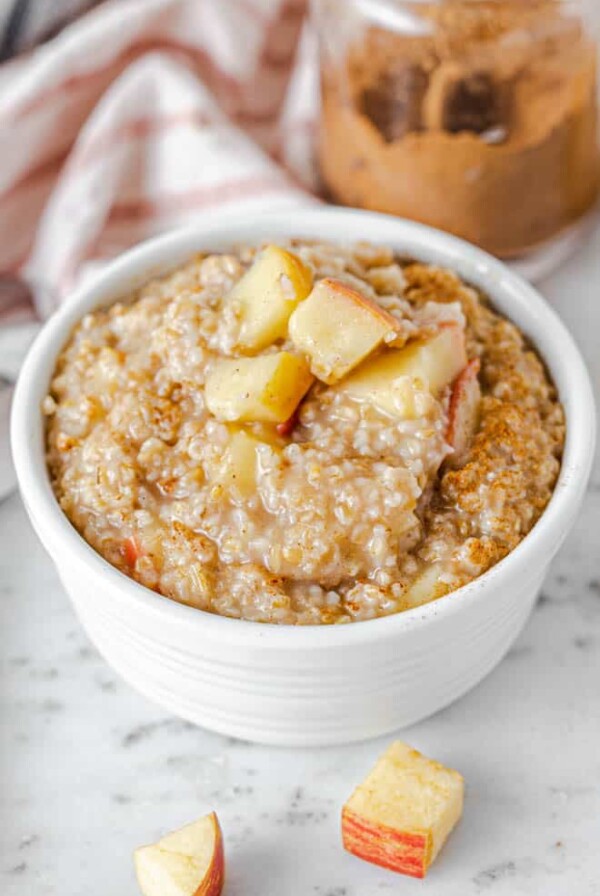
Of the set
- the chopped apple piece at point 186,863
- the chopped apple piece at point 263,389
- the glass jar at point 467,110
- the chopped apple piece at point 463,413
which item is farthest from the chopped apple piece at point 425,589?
the glass jar at point 467,110

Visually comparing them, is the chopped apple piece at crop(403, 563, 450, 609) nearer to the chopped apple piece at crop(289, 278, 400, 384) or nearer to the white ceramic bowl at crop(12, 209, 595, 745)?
the white ceramic bowl at crop(12, 209, 595, 745)

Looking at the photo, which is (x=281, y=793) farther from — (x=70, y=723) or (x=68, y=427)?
(x=68, y=427)

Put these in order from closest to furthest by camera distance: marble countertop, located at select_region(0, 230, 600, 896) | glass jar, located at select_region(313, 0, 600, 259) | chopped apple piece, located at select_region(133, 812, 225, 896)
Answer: chopped apple piece, located at select_region(133, 812, 225, 896) < marble countertop, located at select_region(0, 230, 600, 896) < glass jar, located at select_region(313, 0, 600, 259)

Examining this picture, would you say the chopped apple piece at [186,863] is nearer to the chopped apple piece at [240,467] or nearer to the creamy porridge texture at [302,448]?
the creamy porridge texture at [302,448]

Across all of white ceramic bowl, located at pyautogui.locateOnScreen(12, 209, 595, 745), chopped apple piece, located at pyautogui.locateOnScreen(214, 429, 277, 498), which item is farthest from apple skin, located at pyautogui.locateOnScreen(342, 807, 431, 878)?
chopped apple piece, located at pyautogui.locateOnScreen(214, 429, 277, 498)

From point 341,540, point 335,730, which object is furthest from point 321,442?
point 335,730

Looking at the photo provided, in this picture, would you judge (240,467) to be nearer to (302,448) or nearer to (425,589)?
(302,448)
